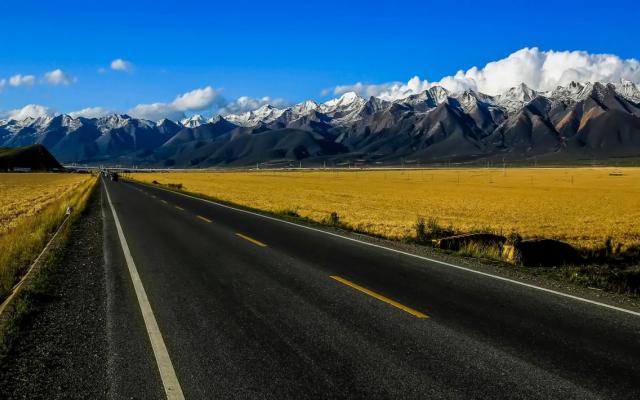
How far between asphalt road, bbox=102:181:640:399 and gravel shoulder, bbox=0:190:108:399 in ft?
0.83

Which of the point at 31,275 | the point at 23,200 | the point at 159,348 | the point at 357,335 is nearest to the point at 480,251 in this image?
the point at 357,335

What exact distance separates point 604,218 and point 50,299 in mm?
30625

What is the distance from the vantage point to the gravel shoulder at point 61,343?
550cm

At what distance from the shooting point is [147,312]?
8.19 meters

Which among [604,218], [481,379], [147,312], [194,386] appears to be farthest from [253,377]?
[604,218]

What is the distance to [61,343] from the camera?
22.4 feet

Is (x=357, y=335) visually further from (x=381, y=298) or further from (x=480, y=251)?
(x=480, y=251)

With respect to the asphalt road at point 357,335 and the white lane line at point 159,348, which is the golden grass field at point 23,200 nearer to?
the white lane line at point 159,348

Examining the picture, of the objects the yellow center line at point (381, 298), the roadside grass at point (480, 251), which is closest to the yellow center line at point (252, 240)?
the yellow center line at point (381, 298)

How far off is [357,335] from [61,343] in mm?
3946

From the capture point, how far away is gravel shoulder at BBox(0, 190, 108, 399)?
5.50 m

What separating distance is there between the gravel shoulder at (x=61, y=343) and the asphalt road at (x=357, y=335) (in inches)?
10.0

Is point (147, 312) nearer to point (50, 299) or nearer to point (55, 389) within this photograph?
point (50, 299)

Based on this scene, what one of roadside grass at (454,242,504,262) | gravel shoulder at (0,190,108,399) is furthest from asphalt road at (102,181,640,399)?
roadside grass at (454,242,504,262)
